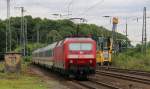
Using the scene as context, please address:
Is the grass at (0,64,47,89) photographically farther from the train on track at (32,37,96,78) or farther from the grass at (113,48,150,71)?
the grass at (113,48,150,71)

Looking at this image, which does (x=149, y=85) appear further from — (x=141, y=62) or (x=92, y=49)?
(x=141, y=62)

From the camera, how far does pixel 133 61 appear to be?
58.7 m

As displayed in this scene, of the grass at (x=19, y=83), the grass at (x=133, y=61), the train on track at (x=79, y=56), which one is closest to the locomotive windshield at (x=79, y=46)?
the train on track at (x=79, y=56)

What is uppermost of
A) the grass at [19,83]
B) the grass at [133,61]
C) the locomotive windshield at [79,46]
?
the locomotive windshield at [79,46]

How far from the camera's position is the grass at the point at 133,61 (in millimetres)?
53781

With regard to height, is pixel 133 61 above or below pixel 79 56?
below

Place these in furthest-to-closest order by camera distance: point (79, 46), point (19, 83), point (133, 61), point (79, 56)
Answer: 1. point (133, 61)
2. point (79, 46)
3. point (79, 56)
4. point (19, 83)

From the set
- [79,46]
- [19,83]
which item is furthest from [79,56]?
[19,83]

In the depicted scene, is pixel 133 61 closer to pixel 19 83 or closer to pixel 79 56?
pixel 79 56

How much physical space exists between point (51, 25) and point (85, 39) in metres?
87.4

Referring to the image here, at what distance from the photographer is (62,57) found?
3278 cm

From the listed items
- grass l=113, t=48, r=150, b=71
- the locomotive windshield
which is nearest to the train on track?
the locomotive windshield

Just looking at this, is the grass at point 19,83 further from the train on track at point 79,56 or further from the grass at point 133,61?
the grass at point 133,61

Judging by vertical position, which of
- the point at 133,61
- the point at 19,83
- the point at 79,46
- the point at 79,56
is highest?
the point at 79,46
